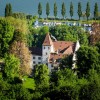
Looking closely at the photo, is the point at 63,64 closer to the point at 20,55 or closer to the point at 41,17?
the point at 20,55

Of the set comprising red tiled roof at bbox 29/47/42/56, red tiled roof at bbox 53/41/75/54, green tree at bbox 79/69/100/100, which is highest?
red tiled roof at bbox 53/41/75/54

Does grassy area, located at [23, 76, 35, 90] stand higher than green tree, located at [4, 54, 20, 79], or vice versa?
green tree, located at [4, 54, 20, 79]

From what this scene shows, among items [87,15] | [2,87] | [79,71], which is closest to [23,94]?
[2,87]

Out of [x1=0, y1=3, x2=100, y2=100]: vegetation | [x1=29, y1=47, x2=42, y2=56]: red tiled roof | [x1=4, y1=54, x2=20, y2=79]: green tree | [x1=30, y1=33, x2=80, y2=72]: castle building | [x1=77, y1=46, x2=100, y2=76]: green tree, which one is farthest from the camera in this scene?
[x1=29, y1=47, x2=42, y2=56]: red tiled roof

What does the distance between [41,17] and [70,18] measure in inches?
197

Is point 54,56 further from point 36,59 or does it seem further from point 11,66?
point 11,66

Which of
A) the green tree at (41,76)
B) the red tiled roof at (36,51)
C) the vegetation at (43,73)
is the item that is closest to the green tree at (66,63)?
the vegetation at (43,73)

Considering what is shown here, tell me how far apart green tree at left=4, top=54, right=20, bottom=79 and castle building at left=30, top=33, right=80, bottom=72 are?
8.59 m

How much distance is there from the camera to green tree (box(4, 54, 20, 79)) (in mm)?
46969

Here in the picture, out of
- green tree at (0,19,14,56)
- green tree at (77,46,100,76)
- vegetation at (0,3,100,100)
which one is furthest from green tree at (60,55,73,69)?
green tree at (0,19,14,56)

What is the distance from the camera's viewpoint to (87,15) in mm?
83125

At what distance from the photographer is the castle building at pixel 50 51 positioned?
56.6 m

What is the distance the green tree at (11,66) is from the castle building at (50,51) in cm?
859

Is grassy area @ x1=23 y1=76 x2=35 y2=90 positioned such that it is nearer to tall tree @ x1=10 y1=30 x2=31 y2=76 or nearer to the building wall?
tall tree @ x1=10 y1=30 x2=31 y2=76
